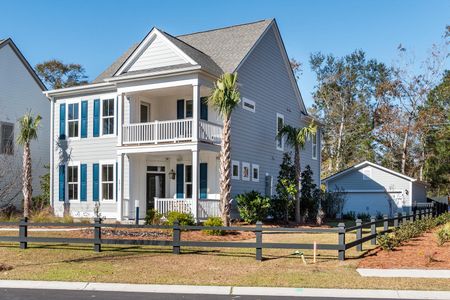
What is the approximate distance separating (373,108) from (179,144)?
39.8 metres

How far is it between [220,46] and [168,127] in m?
6.55

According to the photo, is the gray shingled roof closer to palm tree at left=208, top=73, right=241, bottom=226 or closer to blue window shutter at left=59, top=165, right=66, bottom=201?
palm tree at left=208, top=73, right=241, bottom=226

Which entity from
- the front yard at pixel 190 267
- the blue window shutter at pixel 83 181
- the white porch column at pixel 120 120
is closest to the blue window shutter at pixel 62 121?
the blue window shutter at pixel 83 181

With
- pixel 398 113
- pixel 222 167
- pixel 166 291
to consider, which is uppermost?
pixel 398 113

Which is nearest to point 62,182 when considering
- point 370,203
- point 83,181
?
point 83,181

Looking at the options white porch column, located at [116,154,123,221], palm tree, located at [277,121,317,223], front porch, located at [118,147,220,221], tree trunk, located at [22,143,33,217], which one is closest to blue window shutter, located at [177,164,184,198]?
front porch, located at [118,147,220,221]

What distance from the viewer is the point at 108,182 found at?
26.5 metres

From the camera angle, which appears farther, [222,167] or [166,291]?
[222,167]

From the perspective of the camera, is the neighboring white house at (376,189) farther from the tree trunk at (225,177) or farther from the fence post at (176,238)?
the fence post at (176,238)

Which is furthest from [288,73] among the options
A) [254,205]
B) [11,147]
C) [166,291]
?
[166,291]

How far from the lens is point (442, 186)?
187 feet

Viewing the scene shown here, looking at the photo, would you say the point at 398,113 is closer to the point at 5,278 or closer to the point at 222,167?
the point at 222,167

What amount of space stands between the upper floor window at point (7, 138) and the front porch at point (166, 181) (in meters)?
9.99

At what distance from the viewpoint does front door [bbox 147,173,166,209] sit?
86.2 feet
